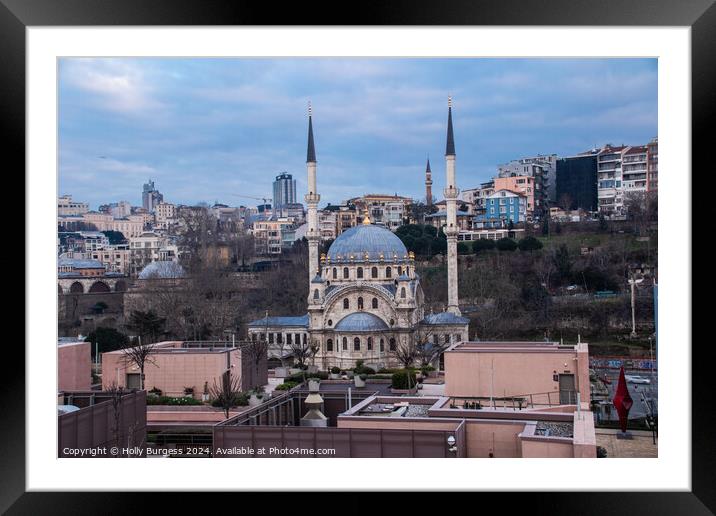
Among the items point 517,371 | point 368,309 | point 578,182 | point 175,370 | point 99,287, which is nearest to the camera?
point 517,371

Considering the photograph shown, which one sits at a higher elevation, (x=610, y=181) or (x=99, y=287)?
(x=610, y=181)

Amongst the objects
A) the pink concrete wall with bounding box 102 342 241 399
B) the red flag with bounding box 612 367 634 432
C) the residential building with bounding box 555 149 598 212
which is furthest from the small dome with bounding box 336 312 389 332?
the red flag with bounding box 612 367 634 432

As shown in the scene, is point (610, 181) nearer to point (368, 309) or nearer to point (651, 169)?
point (651, 169)

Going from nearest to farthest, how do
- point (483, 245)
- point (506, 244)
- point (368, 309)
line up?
point (368, 309), point (506, 244), point (483, 245)

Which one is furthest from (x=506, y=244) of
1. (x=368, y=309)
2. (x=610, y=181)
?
(x=368, y=309)

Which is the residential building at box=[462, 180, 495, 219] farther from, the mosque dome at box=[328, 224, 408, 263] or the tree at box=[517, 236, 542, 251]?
the mosque dome at box=[328, 224, 408, 263]

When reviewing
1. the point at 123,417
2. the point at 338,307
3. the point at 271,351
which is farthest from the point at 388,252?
the point at 123,417

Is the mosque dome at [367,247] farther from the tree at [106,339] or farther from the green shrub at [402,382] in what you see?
the green shrub at [402,382]
